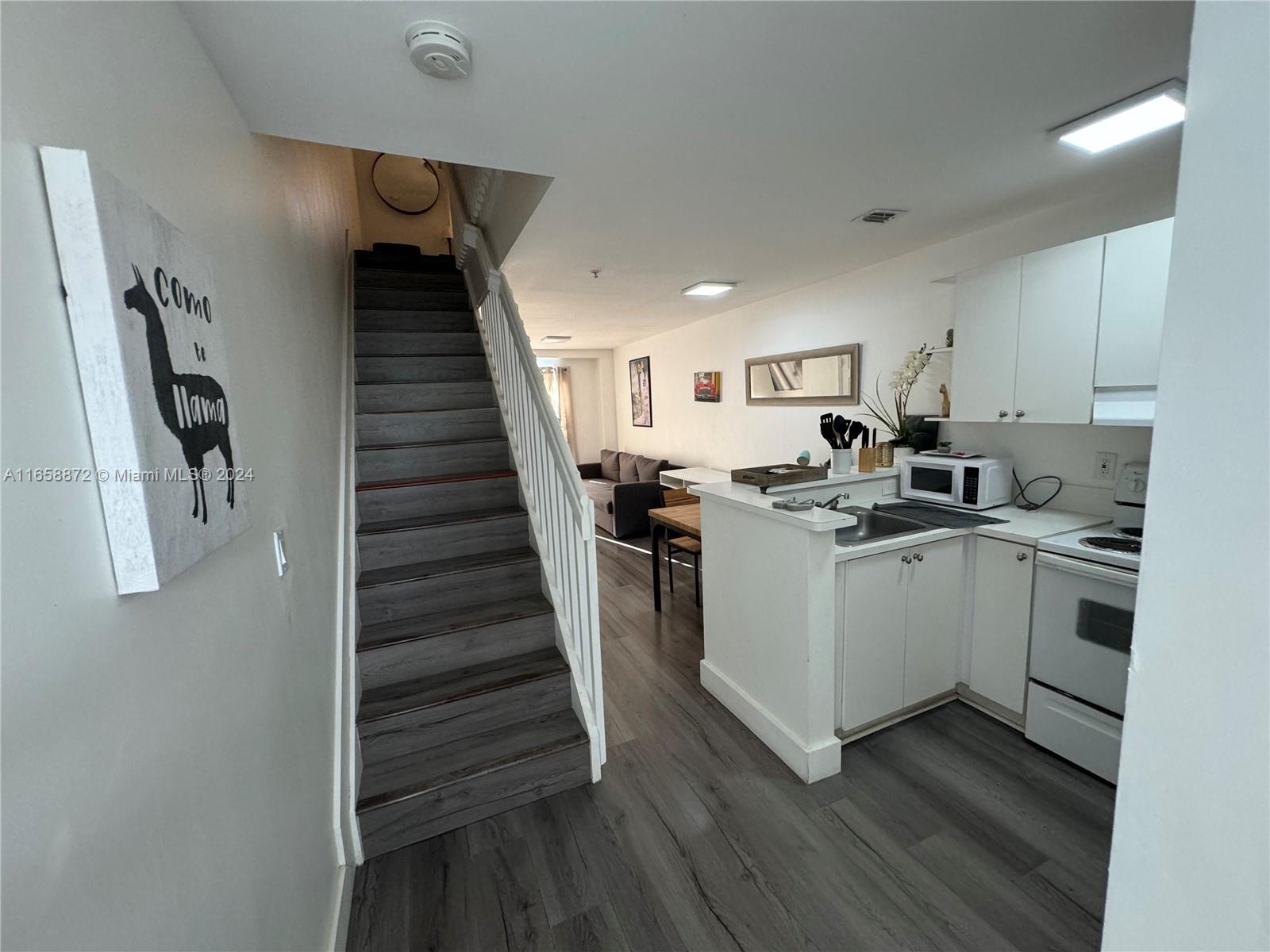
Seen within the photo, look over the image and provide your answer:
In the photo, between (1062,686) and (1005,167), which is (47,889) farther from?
(1005,167)

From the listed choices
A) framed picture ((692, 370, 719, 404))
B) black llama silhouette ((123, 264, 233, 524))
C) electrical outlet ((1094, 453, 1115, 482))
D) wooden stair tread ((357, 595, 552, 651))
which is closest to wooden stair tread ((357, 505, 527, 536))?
wooden stair tread ((357, 595, 552, 651))

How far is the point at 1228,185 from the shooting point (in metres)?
0.54

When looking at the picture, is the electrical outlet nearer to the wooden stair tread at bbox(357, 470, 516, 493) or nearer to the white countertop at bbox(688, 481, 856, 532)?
the white countertop at bbox(688, 481, 856, 532)

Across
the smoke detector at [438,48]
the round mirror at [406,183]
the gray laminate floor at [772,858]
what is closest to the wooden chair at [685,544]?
the gray laminate floor at [772,858]

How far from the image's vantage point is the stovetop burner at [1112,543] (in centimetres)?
189

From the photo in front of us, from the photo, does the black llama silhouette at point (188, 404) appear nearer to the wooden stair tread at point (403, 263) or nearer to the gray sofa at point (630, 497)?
the wooden stair tread at point (403, 263)

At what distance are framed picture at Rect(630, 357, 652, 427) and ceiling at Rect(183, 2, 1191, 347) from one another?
4271 millimetres

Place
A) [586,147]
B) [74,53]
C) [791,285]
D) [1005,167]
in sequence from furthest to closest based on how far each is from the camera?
[791,285] → [1005,167] → [586,147] → [74,53]

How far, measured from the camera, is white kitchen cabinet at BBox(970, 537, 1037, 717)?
2.15 m

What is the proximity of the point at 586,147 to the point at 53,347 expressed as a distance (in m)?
1.53

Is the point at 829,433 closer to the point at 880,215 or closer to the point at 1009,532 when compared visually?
the point at 1009,532

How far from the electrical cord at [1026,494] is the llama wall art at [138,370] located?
10.4 feet

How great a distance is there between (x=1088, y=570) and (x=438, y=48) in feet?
8.57

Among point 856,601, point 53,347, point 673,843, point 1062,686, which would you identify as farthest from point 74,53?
point 1062,686
